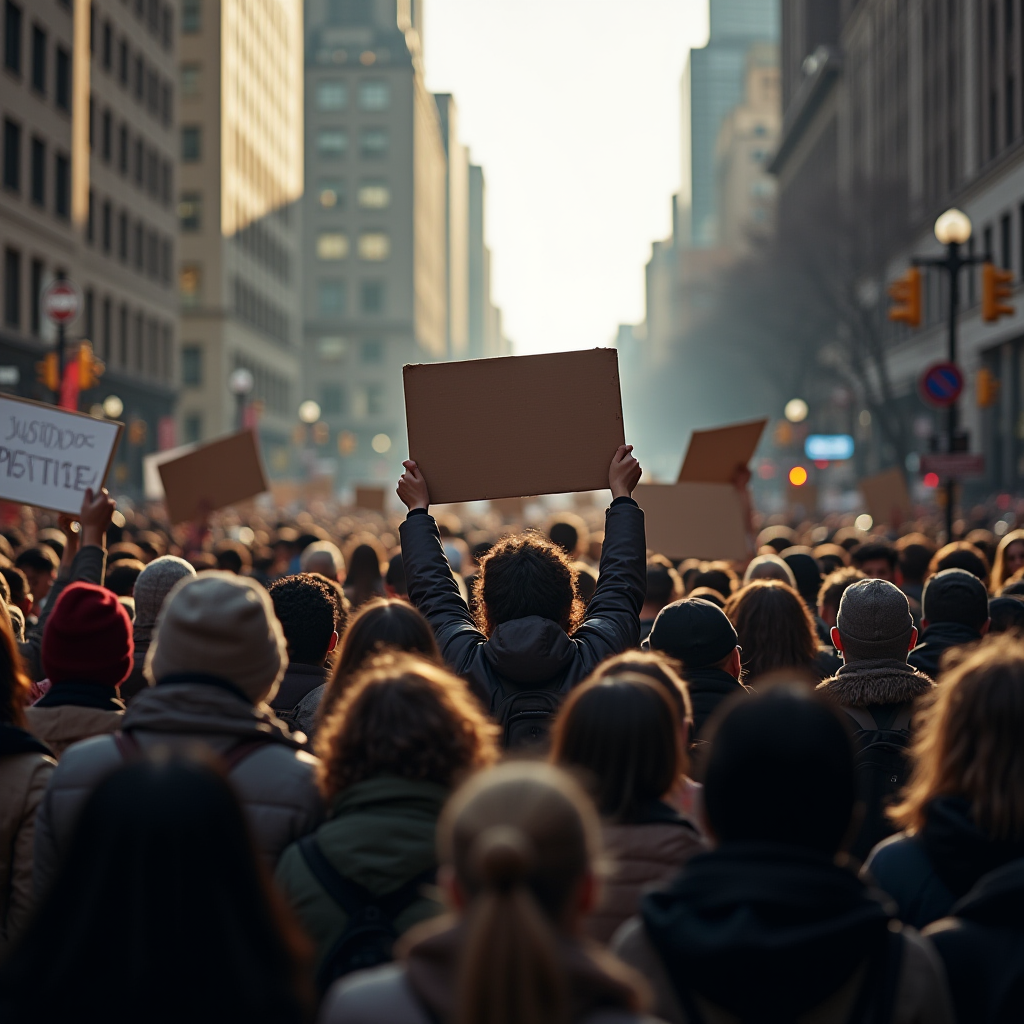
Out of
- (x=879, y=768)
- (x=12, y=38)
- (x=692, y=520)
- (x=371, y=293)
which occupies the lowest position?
(x=879, y=768)

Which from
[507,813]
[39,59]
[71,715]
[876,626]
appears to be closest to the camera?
[507,813]

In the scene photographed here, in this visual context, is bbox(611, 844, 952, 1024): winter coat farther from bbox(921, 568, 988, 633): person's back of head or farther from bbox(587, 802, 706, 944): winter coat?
bbox(921, 568, 988, 633): person's back of head

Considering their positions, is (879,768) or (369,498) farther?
(369,498)

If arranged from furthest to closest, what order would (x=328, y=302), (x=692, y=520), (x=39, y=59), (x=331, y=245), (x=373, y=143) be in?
(x=373, y=143) → (x=331, y=245) → (x=328, y=302) → (x=39, y=59) → (x=692, y=520)

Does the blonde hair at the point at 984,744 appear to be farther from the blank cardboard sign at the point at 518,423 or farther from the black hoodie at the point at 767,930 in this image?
the blank cardboard sign at the point at 518,423

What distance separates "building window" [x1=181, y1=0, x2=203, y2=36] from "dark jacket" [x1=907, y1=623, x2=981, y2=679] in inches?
3005

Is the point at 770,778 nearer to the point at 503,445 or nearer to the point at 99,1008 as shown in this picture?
the point at 99,1008

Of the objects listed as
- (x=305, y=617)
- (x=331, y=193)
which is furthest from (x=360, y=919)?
(x=331, y=193)

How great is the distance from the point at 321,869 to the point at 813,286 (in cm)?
5375

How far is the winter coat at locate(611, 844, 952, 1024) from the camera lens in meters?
2.71

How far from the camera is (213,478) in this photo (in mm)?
14164

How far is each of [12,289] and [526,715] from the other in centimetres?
4032

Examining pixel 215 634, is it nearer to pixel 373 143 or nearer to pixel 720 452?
pixel 720 452

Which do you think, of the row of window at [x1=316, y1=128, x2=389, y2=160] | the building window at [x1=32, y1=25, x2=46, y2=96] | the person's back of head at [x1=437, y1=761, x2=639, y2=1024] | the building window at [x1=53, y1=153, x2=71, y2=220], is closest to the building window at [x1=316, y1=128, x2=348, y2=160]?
the row of window at [x1=316, y1=128, x2=389, y2=160]
